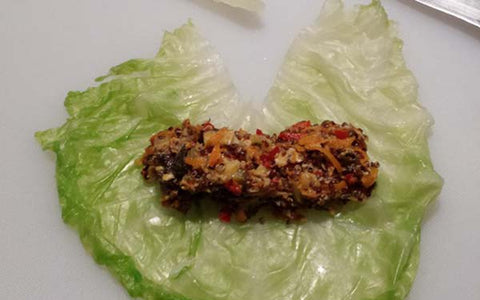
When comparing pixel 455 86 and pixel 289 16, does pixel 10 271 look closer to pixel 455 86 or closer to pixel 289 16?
→ pixel 289 16

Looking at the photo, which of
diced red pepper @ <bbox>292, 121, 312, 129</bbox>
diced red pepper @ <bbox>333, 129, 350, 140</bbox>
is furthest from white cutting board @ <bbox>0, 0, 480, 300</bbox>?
diced red pepper @ <bbox>333, 129, 350, 140</bbox>

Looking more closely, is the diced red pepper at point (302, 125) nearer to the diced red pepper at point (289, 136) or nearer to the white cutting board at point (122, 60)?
the diced red pepper at point (289, 136)

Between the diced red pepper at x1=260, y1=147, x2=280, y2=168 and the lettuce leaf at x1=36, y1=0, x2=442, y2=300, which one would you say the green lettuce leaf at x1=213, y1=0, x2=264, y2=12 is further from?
the diced red pepper at x1=260, y1=147, x2=280, y2=168

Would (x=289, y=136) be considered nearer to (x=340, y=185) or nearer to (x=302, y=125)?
(x=302, y=125)

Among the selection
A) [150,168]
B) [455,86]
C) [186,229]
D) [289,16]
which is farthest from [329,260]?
[289,16]

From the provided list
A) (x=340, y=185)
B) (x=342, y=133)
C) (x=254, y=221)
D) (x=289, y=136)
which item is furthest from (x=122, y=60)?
(x=340, y=185)
